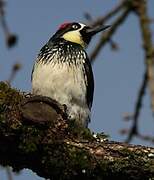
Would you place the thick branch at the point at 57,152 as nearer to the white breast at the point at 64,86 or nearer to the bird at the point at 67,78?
the bird at the point at 67,78

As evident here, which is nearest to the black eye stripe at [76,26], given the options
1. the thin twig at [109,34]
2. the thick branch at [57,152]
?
the thick branch at [57,152]

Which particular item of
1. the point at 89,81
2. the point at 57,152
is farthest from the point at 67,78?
the point at 57,152

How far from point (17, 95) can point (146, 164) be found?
0.90 metres

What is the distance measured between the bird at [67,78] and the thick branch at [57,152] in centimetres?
161

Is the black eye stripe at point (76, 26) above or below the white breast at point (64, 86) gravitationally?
above

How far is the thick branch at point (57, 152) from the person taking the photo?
8.84 ft

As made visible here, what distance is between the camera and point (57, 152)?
2729 millimetres

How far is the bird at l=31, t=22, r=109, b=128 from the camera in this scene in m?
4.68

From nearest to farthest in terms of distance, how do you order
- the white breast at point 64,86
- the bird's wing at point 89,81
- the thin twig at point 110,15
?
the thin twig at point 110,15 → the white breast at point 64,86 → the bird's wing at point 89,81

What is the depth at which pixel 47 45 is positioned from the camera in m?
5.34

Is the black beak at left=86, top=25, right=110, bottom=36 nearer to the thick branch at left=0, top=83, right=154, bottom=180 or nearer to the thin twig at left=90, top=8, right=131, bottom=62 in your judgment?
the thin twig at left=90, top=8, right=131, bottom=62

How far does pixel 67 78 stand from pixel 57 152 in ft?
6.62

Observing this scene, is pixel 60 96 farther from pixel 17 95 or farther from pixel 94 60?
pixel 94 60

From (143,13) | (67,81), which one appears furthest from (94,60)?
(67,81)
